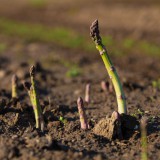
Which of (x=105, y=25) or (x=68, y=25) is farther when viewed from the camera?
(x=68, y=25)

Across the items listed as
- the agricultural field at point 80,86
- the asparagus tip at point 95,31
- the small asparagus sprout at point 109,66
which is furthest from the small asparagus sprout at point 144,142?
the asparagus tip at point 95,31

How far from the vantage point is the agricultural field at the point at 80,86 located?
417 centimetres

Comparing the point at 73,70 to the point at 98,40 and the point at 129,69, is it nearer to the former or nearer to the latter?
the point at 129,69

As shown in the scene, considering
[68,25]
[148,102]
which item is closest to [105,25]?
[68,25]

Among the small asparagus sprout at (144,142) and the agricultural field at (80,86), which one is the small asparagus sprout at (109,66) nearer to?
the agricultural field at (80,86)

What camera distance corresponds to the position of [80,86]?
7215 millimetres

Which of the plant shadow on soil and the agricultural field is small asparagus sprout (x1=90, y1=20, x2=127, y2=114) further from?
the plant shadow on soil

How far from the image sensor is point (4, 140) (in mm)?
4168

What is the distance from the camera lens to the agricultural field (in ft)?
13.7

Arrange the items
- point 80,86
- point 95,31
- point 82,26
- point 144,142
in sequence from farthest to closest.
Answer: point 82,26 → point 80,86 → point 95,31 → point 144,142

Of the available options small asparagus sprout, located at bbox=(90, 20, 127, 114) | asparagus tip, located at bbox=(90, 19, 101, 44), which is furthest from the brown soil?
asparagus tip, located at bbox=(90, 19, 101, 44)

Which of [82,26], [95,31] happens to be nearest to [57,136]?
[95,31]

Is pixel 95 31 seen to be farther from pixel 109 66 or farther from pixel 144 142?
pixel 144 142

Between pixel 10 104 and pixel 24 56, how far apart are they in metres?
5.28
